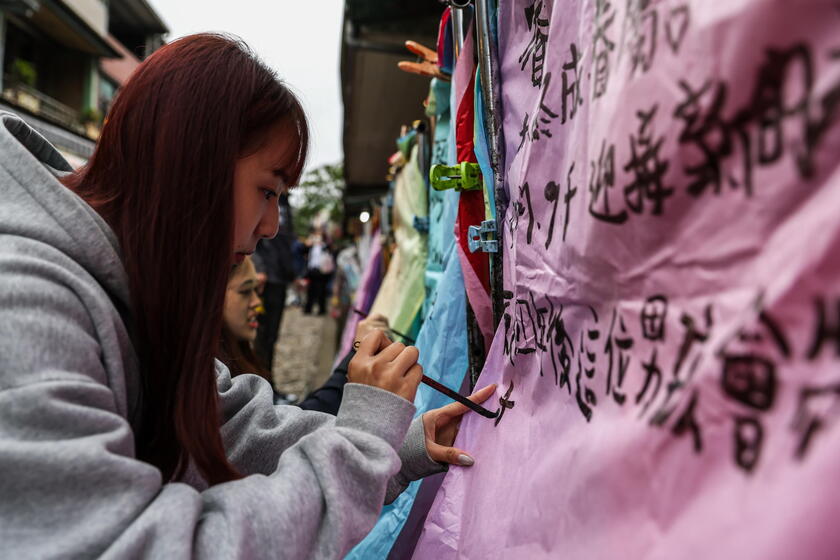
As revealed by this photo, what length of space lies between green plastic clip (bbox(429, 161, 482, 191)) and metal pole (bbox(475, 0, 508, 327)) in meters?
0.10

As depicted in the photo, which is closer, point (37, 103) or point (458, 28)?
point (458, 28)

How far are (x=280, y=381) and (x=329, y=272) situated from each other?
6.16 metres

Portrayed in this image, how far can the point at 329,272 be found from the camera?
39.7 ft

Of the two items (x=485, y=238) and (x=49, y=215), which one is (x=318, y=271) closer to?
(x=485, y=238)

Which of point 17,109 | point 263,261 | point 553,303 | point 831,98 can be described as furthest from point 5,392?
point 17,109

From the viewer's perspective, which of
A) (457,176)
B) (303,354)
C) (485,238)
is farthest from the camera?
(303,354)

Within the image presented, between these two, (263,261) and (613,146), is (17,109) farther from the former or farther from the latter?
(613,146)

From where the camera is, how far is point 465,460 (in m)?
1.07

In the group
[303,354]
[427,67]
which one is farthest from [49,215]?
[303,354]

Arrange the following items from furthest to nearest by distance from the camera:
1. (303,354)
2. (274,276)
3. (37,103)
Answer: (37,103)
(303,354)
(274,276)

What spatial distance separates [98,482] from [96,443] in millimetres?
43

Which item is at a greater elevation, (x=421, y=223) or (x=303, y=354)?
(x=421, y=223)

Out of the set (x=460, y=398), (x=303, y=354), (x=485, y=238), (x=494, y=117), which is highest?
(x=494, y=117)

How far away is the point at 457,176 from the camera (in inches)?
51.4
